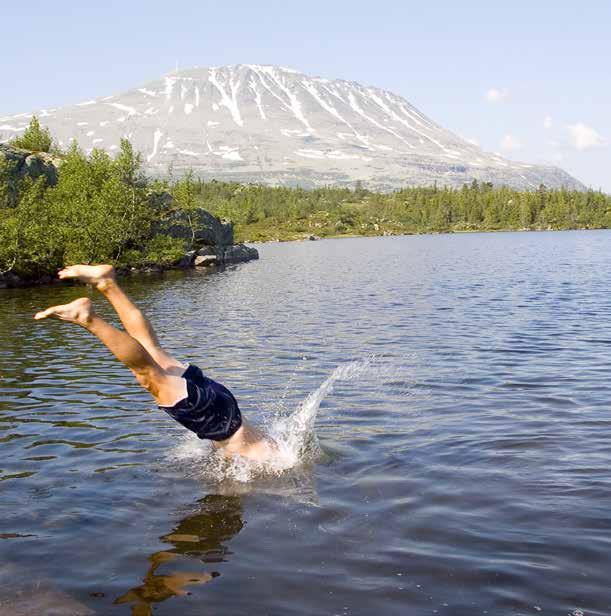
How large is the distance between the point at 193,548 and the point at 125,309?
3.40 m

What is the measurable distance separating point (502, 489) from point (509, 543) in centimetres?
183

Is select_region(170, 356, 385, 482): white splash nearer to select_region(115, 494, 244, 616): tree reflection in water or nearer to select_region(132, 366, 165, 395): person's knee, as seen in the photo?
select_region(115, 494, 244, 616): tree reflection in water

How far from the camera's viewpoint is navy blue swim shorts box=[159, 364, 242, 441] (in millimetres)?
9414

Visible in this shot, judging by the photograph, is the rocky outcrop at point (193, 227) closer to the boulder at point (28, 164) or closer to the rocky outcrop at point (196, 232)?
the rocky outcrop at point (196, 232)

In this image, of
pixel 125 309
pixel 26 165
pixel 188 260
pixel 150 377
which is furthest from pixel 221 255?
pixel 150 377

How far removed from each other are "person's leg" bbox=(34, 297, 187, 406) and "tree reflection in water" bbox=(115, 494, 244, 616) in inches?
60.8

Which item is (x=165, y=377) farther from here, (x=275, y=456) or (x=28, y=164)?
(x=28, y=164)

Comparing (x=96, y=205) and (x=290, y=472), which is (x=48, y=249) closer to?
(x=96, y=205)

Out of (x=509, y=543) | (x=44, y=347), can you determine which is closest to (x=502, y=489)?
(x=509, y=543)

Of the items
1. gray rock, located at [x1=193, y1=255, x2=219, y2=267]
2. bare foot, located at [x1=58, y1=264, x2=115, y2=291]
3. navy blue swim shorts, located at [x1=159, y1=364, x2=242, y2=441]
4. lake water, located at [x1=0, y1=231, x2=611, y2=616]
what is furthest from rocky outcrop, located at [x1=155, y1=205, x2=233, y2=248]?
A: navy blue swim shorts, located at [x1=159, y1=364, x2=242, y2=441]

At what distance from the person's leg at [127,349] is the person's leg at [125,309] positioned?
1.05 feet

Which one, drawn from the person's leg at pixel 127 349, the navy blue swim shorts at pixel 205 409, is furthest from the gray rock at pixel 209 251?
the person's leg at pixel 127 349

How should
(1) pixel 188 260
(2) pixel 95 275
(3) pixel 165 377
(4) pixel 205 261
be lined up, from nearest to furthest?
(3) pixel 165 377 < (2) pixel 95 275 < (1) pixel 188 260 < (4) pixel 205 261

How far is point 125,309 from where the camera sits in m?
9.79
